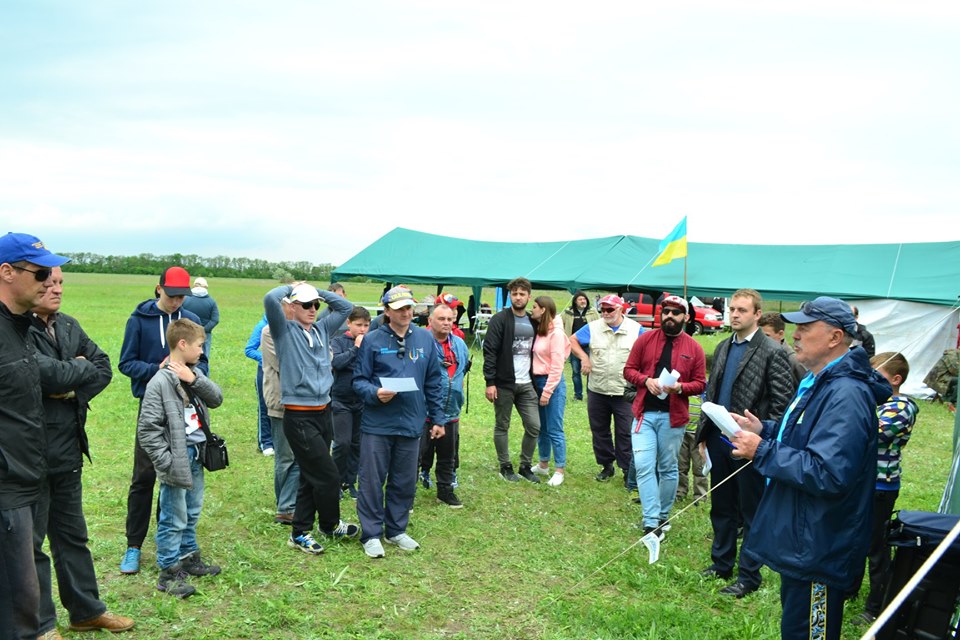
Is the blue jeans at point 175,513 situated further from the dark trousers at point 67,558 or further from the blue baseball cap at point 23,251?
the blue baseball cap at point 23,251

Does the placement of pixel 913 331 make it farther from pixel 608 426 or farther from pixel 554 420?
pixel 554 420

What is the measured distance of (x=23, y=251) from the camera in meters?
3.08

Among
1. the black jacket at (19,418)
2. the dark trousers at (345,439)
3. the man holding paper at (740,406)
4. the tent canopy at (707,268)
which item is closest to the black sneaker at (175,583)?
the black jacket at (19,418)

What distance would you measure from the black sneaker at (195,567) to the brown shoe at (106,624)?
708mm

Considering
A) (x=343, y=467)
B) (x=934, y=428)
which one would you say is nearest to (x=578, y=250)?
(x=934, y=428)

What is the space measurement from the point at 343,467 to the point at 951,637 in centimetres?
488

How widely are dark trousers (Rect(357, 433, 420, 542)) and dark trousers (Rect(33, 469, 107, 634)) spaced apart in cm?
194

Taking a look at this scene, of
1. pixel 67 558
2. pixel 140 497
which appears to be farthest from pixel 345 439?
pixel 67 558

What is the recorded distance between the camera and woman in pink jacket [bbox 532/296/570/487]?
7.43m

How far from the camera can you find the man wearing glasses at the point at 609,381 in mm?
7344

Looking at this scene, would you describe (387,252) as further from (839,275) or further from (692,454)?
(692,454)

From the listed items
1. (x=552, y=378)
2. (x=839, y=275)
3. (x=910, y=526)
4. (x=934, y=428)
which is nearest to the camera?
(x=910, y=526)

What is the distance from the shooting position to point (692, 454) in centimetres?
696

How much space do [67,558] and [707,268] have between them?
50.6 ft
